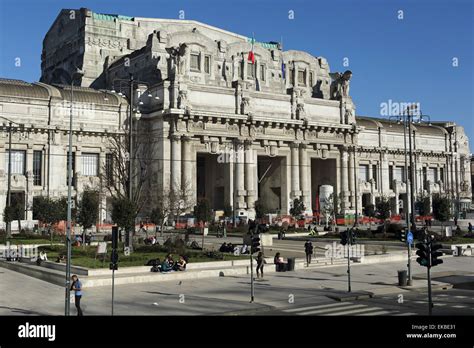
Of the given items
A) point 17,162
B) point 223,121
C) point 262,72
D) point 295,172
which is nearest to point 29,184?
point 17,162

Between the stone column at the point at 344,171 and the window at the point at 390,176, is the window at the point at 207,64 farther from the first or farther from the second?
the window at the point at 390,176

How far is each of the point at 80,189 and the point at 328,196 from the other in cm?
3235

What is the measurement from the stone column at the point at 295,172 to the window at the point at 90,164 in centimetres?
2885

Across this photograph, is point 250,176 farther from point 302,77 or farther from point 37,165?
point 302,77

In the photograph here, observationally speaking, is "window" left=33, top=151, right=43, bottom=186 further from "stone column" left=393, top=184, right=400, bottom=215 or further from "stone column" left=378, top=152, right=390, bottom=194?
"stone column" left=393, top=184, right=400, bottom=215

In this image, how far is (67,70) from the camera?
93.0 metres

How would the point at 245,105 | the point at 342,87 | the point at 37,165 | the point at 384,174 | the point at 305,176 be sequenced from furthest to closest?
the point at 384,174
the point at 342,87
the point at 305,176
the point at 245,105
the point at 37,165

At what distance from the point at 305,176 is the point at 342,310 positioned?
6557 centimetres

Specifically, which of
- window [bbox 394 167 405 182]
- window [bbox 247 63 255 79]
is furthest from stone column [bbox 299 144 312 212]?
window [bbox 394 167 405 182]

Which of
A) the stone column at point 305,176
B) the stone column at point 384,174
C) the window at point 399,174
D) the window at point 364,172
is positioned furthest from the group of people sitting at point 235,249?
the window at point 399,174

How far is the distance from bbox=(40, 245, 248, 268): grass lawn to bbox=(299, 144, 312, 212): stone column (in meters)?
48.9

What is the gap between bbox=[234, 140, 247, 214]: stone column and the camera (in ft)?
249

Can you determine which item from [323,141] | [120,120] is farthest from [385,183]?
[120,120]

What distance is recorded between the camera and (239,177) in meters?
76.9
